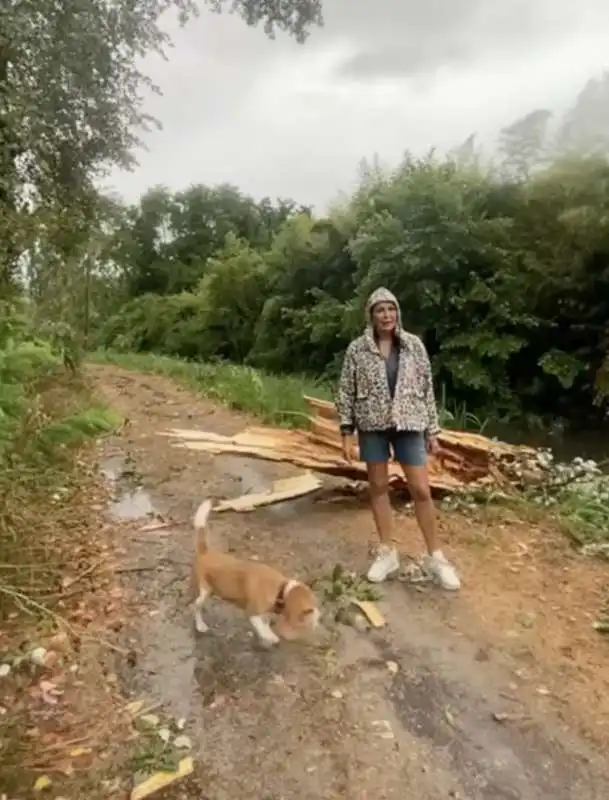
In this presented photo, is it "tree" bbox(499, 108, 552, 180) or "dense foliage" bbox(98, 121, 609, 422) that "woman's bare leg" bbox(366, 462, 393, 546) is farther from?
"tree" bbox(499, 108, 552, 180)

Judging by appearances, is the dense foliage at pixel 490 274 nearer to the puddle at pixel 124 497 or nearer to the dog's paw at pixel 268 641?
the puddle at pixel 124 497

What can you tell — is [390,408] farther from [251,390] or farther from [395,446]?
[251,390]

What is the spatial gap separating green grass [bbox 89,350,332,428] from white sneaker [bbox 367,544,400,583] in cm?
416

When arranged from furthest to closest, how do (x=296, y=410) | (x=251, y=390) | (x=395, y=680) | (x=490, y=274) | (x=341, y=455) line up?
1. (x=490, y=274)
2. (x=251, y=390)
3. (x=296, y=410)
4. (x=341, y=455)
5. (x=395, y=680)

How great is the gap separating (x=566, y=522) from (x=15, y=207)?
15.5 ft

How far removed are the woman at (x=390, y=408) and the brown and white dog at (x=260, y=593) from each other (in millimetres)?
850

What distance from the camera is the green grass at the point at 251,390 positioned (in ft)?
28.3

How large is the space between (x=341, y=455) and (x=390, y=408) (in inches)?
76.7

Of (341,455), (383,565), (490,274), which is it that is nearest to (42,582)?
(383,565)

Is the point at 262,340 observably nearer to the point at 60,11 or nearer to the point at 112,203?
the point at 112,203

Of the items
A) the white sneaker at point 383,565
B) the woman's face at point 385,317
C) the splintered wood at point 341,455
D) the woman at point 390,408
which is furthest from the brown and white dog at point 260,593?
the splintered wood at point 341,455

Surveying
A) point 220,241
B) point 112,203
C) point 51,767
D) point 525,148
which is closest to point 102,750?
point 51,767

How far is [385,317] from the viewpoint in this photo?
379 cm

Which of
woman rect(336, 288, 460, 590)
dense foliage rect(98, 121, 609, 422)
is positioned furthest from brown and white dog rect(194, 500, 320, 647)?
dense foliage rect(98, 121, 609, 422)
